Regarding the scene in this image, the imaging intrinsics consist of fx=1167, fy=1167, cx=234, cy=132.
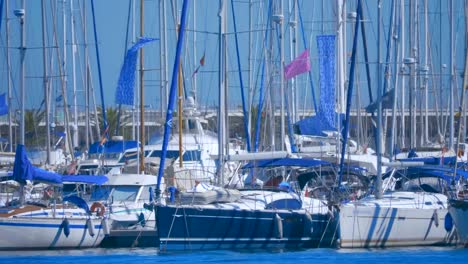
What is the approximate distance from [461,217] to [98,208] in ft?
30.9

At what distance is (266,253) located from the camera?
29.3 m

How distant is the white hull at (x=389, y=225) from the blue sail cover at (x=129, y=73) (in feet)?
28.3

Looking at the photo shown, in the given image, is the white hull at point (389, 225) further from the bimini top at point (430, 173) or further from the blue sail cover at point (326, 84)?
the blue sail cover at point (326, 84)

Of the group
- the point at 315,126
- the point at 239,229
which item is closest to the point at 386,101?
the point at 315,126

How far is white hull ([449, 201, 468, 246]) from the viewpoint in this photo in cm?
2922

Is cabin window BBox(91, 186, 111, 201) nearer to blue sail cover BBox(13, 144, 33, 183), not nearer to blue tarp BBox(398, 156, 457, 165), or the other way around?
blue sail cover BBox(13, 144, 33, 183)

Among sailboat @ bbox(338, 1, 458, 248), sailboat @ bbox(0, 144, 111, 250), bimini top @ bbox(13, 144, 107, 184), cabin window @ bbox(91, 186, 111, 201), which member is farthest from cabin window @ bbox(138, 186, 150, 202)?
sailboat @ bbox(338, 1, 458, 248)

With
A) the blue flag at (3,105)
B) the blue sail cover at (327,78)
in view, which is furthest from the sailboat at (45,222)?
the blue flag at (3,105)

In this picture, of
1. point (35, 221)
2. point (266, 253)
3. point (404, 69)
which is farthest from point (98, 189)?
A: point (404, 69)

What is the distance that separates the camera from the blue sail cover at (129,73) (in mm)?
34594

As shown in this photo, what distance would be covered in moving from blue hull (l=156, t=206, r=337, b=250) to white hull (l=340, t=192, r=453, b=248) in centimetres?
57

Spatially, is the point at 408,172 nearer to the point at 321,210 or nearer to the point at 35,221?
the point at 321,210

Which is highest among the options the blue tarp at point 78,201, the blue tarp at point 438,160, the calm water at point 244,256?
the blue tarp at point 438,160

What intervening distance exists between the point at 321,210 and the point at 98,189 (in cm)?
653
